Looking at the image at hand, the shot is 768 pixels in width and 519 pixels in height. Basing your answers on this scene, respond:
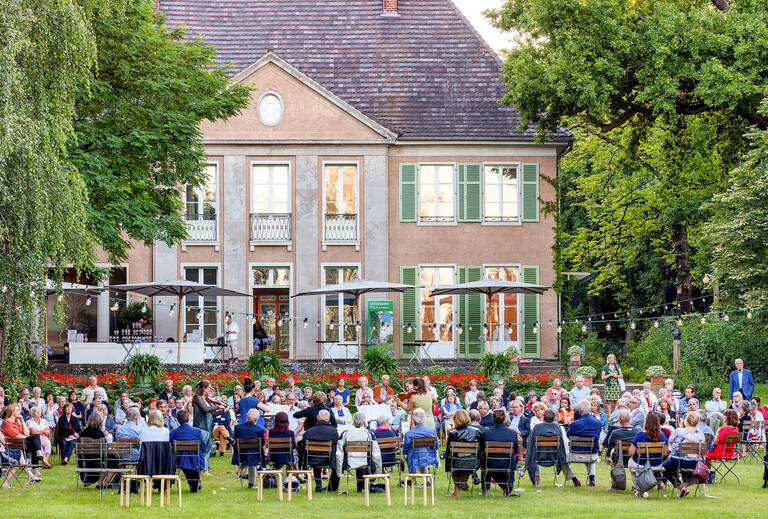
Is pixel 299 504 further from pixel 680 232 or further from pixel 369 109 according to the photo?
pixel 680 232

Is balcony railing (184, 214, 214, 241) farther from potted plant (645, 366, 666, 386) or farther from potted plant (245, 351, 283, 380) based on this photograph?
potted plant (645, 366, 666, 386)

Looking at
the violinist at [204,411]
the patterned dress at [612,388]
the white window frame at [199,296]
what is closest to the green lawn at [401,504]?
the violinist at [204,411]

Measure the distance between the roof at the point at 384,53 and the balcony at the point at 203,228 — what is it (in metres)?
4.67

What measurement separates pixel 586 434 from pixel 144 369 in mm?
11418

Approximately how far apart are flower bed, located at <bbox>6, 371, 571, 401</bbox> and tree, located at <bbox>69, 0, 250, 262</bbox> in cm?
272

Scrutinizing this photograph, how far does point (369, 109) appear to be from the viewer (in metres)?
33.7

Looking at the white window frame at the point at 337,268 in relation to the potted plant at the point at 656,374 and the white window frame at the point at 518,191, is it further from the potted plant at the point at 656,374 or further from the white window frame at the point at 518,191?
the potted plant at the point at 656,374

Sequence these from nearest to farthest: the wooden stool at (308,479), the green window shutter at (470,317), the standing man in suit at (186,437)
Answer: the wooden stool at (308,479) < the standing man in suit at (186,437) < the green window shutter at (470,317)

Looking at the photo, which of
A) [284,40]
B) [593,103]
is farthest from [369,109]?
[593,103]

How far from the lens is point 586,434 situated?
16141 millimetres

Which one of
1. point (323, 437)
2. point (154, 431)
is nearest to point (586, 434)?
point (323, 437)

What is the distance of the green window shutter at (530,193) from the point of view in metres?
32.9

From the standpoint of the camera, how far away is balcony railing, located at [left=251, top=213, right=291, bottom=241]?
32.5 metres

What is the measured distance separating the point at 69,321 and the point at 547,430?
20.0 meters
